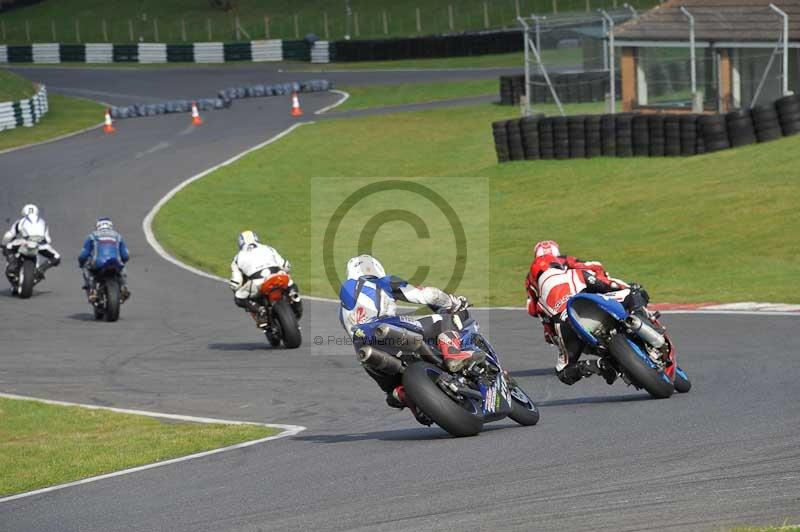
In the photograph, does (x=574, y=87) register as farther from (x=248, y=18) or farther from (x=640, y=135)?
(x=248, y=18)

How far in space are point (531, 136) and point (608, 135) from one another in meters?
2.11

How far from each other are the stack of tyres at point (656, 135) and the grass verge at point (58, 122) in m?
19.7

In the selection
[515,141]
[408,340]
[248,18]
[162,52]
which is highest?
[248,18]

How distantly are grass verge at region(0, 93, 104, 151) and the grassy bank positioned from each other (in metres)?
20.2

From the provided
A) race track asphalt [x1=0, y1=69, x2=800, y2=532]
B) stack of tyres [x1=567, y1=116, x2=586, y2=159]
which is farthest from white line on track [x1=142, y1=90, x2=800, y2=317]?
stack of tyres [x1=567, y1=116, x2=586, y2=159]

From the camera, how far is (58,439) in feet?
37.9

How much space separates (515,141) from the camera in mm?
31609

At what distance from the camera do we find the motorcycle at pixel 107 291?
746 inches

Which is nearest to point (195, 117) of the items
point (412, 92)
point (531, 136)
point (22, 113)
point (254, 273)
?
point (22, 113)

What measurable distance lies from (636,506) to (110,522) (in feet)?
10.3

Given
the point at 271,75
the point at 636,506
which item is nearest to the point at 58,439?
the point at 636,506

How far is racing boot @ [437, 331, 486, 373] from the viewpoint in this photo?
9141 mm

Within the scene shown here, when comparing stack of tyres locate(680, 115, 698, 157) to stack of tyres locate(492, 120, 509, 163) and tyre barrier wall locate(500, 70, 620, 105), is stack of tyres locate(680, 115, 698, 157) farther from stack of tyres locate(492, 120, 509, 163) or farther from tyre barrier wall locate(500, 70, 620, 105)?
tyre barrier wall locate(500, 70, 620, 105)

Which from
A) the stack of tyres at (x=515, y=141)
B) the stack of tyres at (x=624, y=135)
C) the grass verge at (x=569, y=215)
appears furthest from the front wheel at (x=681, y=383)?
the stack of tyres at (x=515, y=141)
